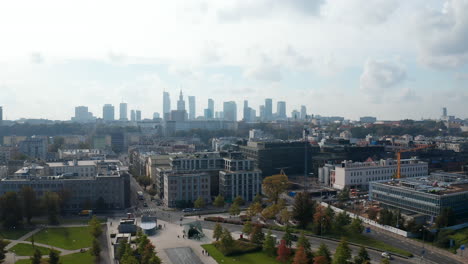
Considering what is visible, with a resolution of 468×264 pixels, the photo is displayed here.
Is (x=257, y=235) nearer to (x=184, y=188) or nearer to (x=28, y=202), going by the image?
(x=184, y=188)

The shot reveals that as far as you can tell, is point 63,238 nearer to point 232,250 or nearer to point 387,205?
point 232,250

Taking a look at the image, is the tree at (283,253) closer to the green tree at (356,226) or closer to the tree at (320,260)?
the tree at (320,260)

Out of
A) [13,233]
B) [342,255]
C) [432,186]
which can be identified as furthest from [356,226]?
[13,233]

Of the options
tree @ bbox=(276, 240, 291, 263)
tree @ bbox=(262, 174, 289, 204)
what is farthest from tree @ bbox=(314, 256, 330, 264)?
tree @ bbox=(262, 174, 289, 204)

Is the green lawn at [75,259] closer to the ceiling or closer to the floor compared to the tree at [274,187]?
closer to the floor

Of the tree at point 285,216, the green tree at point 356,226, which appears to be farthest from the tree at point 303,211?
the green tree at point 356,226

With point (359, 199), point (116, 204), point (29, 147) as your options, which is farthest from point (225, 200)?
point (29, 147)
